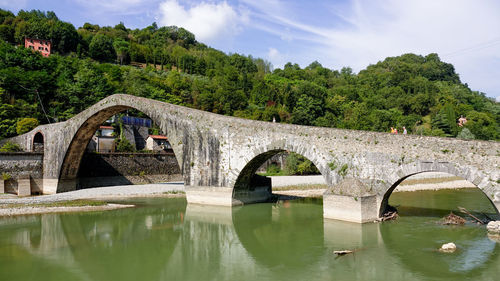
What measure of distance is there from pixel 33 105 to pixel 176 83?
27358 mm

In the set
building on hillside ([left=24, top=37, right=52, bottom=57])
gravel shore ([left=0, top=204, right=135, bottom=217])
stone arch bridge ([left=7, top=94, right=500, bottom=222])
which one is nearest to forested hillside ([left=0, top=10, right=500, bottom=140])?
building on hillside ([left=24, top=37, right=52, bottom=57])

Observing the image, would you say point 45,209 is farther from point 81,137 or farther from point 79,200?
point 81,137

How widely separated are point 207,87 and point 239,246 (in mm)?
57486

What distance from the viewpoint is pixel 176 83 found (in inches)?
2672

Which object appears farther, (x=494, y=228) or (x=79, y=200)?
(x=79, y=200)

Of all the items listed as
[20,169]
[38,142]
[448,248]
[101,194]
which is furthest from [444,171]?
[38,142]

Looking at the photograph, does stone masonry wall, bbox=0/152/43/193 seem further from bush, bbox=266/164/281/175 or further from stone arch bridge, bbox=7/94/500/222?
bush, bbox=266/164/281/175

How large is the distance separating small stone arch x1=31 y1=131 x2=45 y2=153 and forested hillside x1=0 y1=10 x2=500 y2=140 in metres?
4.69

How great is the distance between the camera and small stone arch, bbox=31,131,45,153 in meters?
33.1

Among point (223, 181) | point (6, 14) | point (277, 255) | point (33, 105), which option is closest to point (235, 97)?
point (33, 105)

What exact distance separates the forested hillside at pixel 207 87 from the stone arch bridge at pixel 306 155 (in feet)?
64.7

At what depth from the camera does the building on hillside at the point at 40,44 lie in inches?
3034

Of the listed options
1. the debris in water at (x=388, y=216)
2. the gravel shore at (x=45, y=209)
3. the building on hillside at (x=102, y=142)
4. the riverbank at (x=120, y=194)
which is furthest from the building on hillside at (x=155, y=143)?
the debris in water at (x=388, y=216)

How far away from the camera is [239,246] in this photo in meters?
14.9
